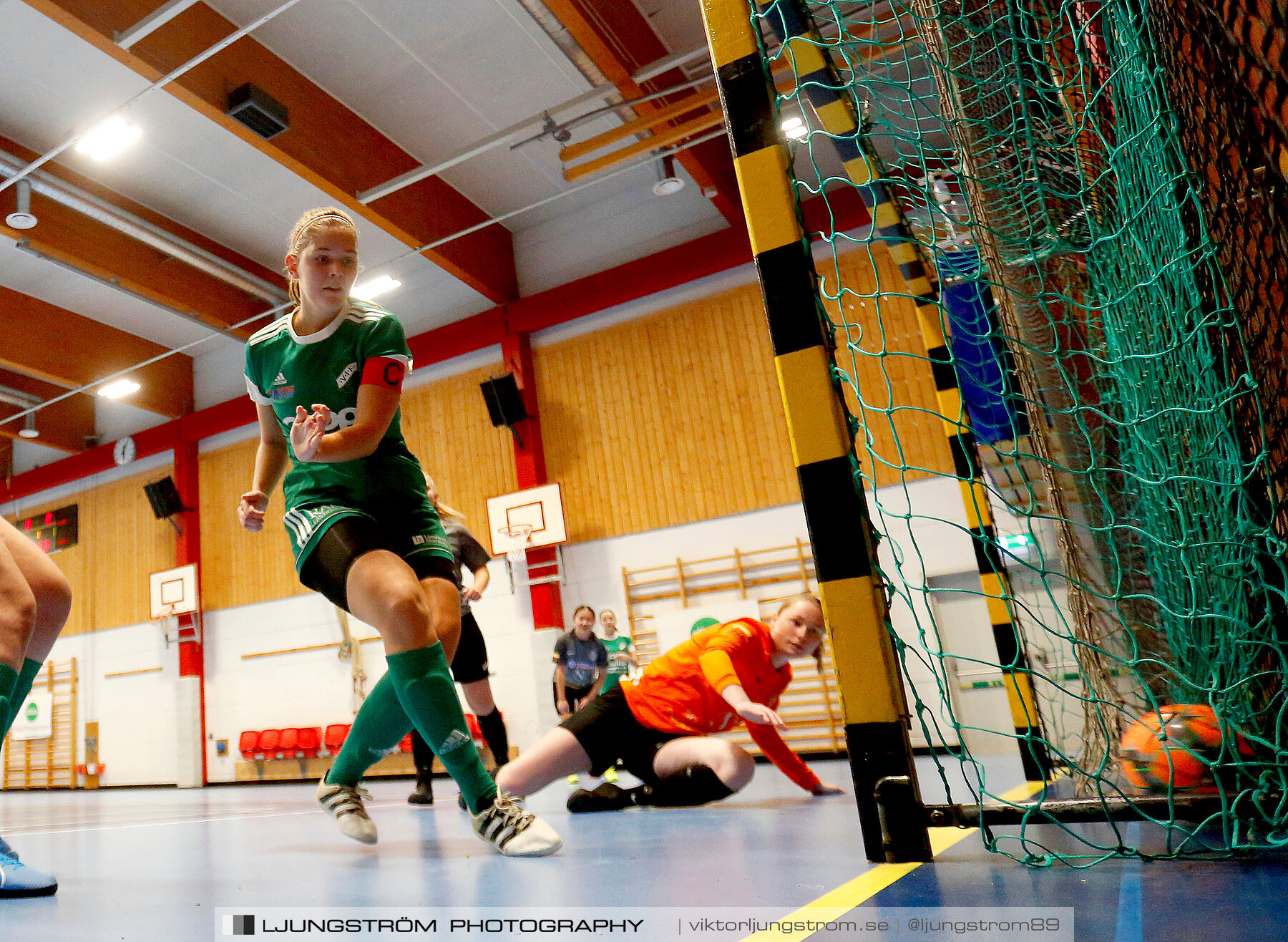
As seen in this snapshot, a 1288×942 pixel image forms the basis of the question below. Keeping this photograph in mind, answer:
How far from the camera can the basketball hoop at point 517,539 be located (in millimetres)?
9516

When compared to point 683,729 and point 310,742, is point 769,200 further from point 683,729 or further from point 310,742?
point 310,742

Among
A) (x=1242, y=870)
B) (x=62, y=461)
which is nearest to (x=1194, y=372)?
(x=1242, y=870)

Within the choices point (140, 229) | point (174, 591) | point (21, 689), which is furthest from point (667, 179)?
point (174, 591)

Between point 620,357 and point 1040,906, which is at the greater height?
point 620,357

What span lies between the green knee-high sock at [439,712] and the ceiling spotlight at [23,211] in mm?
7953

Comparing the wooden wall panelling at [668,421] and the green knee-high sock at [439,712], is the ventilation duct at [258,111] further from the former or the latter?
the green knee-high sock at [439,712]

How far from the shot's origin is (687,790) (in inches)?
124

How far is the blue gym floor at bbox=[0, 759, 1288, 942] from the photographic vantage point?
3.77 ft

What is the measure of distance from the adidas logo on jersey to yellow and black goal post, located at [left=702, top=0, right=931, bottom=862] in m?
0.90

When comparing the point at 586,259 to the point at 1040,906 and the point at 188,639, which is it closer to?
the point at 188,639

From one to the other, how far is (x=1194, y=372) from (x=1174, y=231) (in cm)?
30

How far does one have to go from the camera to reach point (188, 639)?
1193cm

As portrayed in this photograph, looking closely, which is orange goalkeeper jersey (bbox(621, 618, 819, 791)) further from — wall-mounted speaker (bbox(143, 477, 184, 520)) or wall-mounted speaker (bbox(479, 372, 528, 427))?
wall-mounted speaker (bbox(143, 477, 184, 520))

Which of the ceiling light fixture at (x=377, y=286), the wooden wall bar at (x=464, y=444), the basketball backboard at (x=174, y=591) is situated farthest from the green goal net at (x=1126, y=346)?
the basketball backboard at (x=174, y=591)
